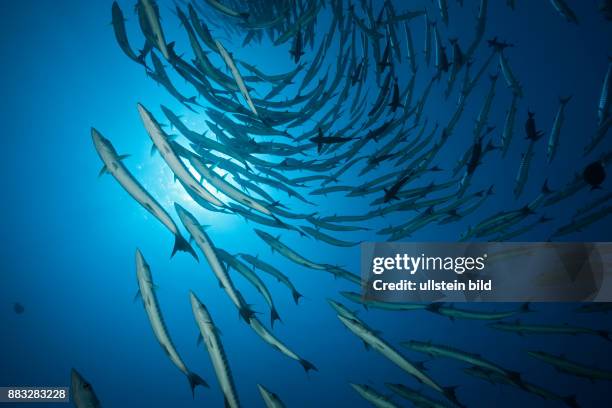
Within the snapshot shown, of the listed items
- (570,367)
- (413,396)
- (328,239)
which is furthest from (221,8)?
(570,367)

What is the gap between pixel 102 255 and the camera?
5371 millimetres

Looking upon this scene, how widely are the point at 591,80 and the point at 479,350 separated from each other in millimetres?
5144

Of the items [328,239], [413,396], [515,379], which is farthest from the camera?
[328,239]

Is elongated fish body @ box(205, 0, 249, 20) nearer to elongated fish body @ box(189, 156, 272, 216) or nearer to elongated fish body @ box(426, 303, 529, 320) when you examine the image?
elongated fish body @ box(189, 156, 272, 216)

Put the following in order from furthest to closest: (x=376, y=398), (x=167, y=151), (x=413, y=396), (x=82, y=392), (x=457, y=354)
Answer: (x=413, y=396) → (x=376, y=398) → (x=457, y=354) → (x=167, y=151) → (x=82, y=392)

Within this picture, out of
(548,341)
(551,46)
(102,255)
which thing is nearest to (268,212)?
(102,255)

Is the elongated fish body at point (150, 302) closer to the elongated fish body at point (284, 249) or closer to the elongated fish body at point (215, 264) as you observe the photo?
the elongated fish body at point (215, 264)

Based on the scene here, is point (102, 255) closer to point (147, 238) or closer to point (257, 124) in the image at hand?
point (147, 238)

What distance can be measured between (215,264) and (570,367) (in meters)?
4.27

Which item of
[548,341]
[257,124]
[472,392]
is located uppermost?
[257,124]

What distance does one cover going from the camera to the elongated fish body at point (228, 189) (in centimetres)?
345

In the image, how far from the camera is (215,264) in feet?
11.0

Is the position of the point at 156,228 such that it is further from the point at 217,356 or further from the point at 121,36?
the point at 121,36

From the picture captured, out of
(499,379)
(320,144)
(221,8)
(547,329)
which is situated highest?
(221,8)
